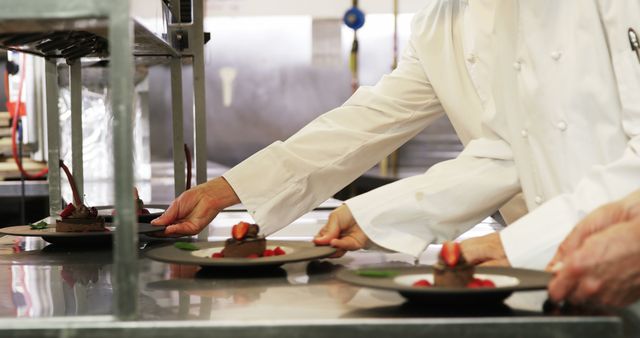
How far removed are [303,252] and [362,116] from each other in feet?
2.09

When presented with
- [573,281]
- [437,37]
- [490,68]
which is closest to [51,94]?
[437,37]

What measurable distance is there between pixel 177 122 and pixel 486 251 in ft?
3.61

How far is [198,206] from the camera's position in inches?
68.9

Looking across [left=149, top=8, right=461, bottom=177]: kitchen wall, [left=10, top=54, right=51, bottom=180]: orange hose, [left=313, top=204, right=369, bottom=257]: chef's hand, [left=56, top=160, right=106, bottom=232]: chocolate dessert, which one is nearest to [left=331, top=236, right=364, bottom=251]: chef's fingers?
[left=313, top=204, right=369, bottom=257]: chef's hand

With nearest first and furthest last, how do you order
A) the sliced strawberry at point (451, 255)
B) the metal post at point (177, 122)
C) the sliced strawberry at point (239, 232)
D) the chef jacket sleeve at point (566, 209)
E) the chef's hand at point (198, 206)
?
the sliced strawberry at point (451, 255) → the chef jacket sleeve at point (566, 209) → the sliced strawberry at point (239, 232) → the chef's hand at point (198, 206) → the metal post at point (177, 122)

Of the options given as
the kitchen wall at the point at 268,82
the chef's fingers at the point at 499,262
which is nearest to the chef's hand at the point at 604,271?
the chef's fingers at the point at 499,262

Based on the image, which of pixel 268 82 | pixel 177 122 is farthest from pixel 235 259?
pixel 268 82

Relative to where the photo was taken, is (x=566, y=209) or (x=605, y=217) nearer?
(x=605, y=217)

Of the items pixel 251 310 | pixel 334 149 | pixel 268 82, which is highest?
pixel 268 82

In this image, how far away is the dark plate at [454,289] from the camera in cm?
92

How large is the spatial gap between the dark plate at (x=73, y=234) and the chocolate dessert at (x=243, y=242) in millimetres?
402

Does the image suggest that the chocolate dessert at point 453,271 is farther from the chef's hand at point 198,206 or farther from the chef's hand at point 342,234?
the chef's hand at point 198,206

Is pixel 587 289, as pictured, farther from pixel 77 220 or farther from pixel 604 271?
pixel 77 220

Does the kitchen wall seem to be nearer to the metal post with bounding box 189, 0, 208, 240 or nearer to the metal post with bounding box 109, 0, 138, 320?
the metal post with bounding box 189, 0, 208, 240
